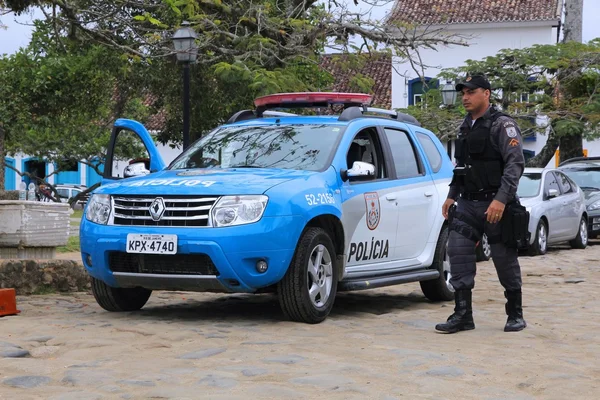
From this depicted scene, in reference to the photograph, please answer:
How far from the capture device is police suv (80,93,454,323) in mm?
7742

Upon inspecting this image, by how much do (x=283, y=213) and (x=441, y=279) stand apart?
9.27 feet

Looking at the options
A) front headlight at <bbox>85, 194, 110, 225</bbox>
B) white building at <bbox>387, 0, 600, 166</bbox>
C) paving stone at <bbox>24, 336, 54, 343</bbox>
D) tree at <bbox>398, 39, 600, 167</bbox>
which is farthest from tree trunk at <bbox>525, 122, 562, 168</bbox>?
paving stone at <bbox>24, 336, 54, 343</bbox>

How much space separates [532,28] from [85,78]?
25775mm

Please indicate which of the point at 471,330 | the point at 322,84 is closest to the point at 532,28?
the point at 322,84

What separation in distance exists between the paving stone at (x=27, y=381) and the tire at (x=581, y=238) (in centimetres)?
1570

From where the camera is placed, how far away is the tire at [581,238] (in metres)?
20.1

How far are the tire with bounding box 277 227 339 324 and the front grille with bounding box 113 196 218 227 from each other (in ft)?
2.44

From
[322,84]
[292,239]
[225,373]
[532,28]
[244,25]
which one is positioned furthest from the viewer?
[532,28]

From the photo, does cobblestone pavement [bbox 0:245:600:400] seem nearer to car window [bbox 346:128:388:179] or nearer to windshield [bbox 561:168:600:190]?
car window [bbox 346:128:388:179]

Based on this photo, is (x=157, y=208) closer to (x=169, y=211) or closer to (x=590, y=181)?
(x=169, y=211)

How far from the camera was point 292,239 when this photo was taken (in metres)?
7.85

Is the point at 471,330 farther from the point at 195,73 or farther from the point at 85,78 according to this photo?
the point at 85,78

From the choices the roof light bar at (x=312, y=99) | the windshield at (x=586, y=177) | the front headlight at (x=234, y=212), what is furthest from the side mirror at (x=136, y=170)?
the windshield at (x=586, y=177)

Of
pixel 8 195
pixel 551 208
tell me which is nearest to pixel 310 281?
pixel 8 195
